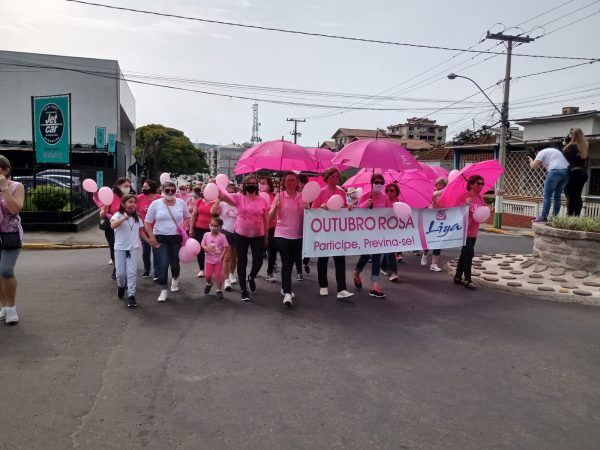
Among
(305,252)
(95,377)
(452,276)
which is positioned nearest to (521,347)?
(305,252)

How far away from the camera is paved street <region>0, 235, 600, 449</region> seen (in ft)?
10.6

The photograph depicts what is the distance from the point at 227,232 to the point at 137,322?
2243 millimetres

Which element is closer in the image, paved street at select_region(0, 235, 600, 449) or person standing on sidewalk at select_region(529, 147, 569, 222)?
paved street at select_region(0, 235, 600, 449)

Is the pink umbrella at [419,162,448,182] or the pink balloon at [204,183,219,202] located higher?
the pink umbrella at [419,162,448,182]

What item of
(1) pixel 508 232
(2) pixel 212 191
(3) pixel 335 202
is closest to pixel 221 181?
(2) pixel 212 191

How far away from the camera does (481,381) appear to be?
414 cm

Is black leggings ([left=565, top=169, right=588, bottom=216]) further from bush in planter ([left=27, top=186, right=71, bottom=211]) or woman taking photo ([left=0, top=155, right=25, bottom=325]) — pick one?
bush in planter ([left=27, top=186, right=71, bottom=211])

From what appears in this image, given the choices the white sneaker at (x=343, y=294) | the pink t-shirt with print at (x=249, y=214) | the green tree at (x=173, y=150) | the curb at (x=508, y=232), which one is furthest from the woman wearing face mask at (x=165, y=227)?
the green tree at (x=173, y=150)

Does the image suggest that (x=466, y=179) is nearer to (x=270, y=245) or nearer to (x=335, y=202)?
(x=335, y=202)

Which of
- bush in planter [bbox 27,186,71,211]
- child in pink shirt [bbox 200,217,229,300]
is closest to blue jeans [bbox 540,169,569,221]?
child in pink shirt [bbox 200,217,229,300]

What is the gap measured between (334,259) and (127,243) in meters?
2.94

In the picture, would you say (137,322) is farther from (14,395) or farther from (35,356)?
(14,395)

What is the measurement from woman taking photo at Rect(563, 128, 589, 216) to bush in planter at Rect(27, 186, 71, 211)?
1368cm

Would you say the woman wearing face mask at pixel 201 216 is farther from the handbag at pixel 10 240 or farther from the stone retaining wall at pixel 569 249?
the stone retaining wall at pixel 569 249
